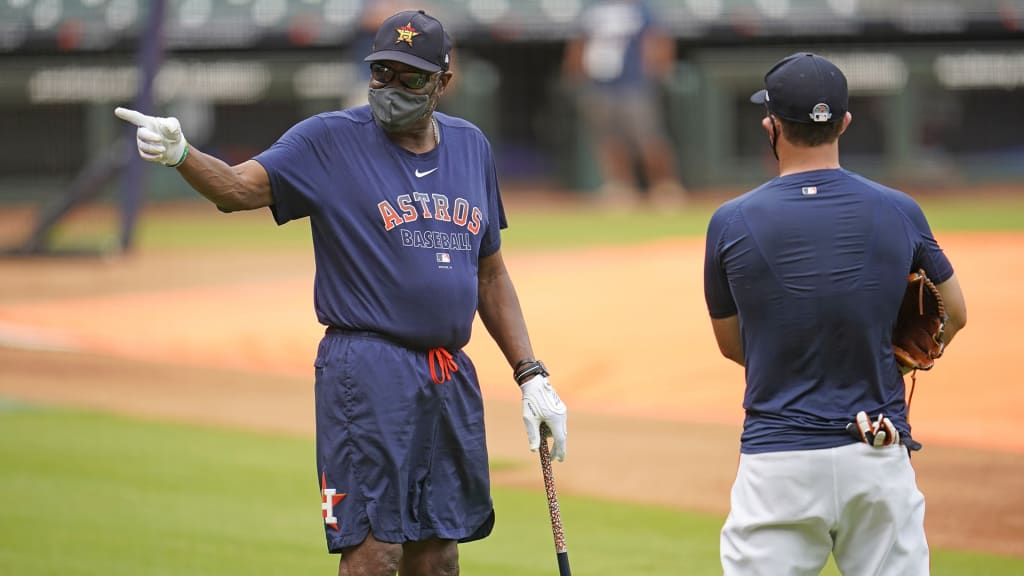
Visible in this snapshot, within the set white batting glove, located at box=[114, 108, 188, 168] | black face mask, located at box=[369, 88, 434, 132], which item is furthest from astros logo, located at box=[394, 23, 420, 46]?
white batting glove, located at box=[114, 108, 188, 168]

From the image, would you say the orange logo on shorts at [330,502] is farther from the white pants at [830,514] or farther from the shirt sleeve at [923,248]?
the shirt sleeve at [923,248]

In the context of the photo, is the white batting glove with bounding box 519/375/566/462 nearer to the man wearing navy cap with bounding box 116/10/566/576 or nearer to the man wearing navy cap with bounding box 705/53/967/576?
the man wearing navy cap with bounding box 116/10/566/576

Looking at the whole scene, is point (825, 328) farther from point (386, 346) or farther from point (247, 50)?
point (247, 50)

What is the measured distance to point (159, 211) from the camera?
2348 cm

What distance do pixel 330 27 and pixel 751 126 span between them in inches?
259

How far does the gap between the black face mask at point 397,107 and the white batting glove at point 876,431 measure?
1.57 metres

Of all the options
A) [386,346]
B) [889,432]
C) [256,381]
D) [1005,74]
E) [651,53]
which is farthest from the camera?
[1005,74]

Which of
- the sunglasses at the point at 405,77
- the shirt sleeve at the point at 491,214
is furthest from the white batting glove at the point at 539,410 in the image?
the sunglasses at the point at 405,77

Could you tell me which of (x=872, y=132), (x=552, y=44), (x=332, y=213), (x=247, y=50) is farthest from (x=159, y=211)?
(x=332, y=213)

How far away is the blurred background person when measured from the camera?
2084 centimetres

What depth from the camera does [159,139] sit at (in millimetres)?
4129

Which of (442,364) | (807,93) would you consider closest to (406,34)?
(442,364)

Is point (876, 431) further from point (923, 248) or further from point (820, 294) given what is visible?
point (923, 248)

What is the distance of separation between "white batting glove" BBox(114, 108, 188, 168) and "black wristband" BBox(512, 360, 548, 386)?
133 centimetres
